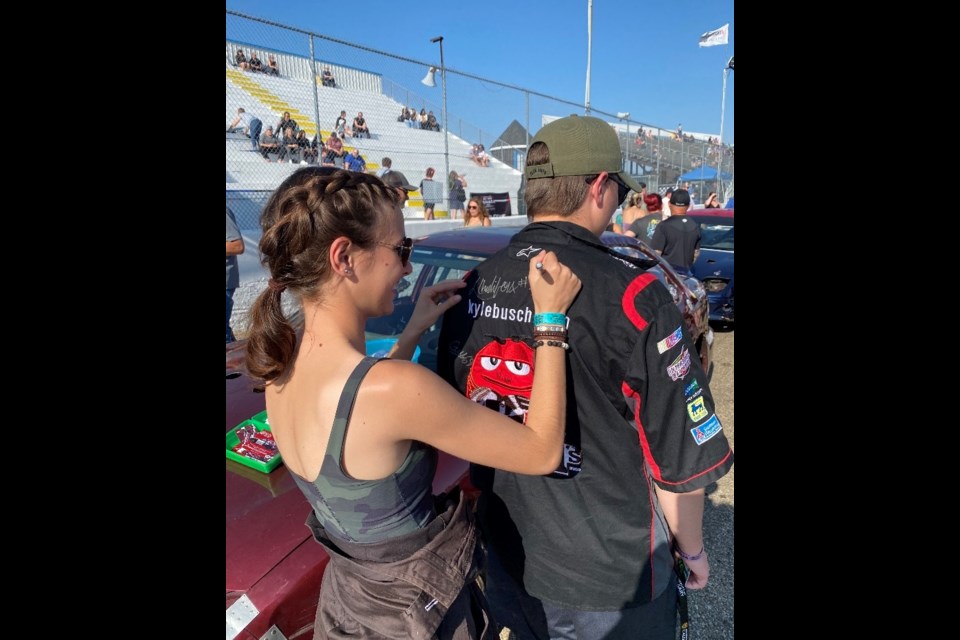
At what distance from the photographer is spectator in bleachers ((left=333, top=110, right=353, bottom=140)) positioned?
13.4 metres

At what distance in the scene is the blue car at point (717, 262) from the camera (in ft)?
22.8

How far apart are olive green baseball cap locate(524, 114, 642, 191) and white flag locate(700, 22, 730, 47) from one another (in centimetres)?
2555

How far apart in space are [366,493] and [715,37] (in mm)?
26610

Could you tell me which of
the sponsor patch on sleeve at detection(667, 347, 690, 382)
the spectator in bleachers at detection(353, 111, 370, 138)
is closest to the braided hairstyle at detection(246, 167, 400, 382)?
the sponsor patch on sleeve at detection(667, 347, 690, 382)

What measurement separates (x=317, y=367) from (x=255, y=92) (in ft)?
46.2

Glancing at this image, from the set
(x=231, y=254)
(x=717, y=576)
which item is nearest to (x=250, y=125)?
(x=231, y=254)

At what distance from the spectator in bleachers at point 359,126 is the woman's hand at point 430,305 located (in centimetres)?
1374

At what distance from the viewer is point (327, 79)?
49.5ft

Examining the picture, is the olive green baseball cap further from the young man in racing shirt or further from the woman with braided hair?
the woman with braided hair

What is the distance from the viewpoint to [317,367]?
1090mm

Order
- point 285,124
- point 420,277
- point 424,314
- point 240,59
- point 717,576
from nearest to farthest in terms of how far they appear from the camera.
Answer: point 424,314 → point 717,576 → point 420,277 → point 285,124 → point 240,59
